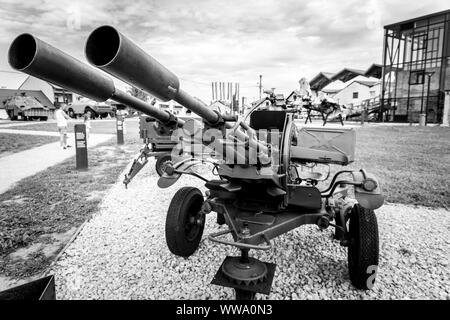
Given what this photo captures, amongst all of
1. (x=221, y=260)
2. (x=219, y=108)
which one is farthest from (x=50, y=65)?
(x=221, y=260)

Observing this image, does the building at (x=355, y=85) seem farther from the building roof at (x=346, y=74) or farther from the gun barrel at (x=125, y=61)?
the gun barrel at (x=125, y=61)

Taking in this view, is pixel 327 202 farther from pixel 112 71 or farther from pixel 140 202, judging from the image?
pixel 140 202

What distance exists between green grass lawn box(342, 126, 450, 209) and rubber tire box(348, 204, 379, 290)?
116 inches

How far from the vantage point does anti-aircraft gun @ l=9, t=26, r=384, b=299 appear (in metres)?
1.46

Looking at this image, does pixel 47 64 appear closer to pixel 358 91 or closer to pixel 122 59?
pixel 122 59

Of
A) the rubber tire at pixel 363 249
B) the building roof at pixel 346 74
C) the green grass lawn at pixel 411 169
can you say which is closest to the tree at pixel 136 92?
the rubber tire at pixel 363 249

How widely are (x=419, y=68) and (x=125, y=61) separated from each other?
30.5 metres

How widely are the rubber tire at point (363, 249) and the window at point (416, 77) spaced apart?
28.1 metres

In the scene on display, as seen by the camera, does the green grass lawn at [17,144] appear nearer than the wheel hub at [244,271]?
No

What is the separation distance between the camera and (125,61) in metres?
1.36

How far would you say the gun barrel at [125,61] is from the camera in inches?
53.0

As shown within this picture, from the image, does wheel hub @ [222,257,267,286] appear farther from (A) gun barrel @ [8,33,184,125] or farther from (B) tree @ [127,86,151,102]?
(A) gun barrel @ [8,33,184,125]
